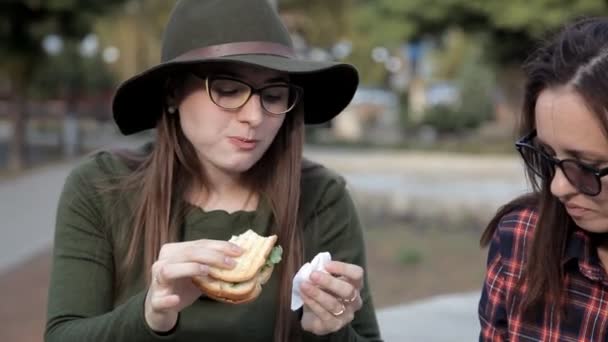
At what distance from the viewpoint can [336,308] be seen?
75.1 inches

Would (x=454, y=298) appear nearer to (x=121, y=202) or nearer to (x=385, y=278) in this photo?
(x=385, y=278)

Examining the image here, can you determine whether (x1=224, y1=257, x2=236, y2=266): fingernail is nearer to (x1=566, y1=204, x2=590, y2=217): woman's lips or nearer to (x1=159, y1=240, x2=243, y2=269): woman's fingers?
(x1=159, y1=240, x2=243, y2=269): woman's fingers

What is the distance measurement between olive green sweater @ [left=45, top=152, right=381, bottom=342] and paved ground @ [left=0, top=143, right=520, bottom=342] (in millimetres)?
1988

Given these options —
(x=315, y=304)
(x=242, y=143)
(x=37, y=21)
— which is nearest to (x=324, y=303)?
(x=315, y=304)

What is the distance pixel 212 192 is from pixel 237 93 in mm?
375

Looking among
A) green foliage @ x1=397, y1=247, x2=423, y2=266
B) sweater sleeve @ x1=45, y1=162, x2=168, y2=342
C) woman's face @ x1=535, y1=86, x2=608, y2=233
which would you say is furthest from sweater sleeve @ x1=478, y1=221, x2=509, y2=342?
green foliage @ x1=397, y1=247, x2=423, y2=266

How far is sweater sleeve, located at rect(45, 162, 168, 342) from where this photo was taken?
2061 millimetres

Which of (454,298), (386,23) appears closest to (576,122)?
(454,298)

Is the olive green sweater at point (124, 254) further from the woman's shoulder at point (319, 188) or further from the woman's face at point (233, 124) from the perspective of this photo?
the woman's face at point (233, 124)

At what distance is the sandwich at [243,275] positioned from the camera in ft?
6.09

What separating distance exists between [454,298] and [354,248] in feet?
11.1

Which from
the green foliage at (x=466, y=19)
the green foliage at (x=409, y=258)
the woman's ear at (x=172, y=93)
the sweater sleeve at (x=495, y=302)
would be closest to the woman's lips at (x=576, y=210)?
the sweater sleeve at (x=495, y=302)

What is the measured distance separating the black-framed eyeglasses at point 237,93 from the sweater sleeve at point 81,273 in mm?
435

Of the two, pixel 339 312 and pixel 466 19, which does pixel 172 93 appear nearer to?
pixel 339 312
